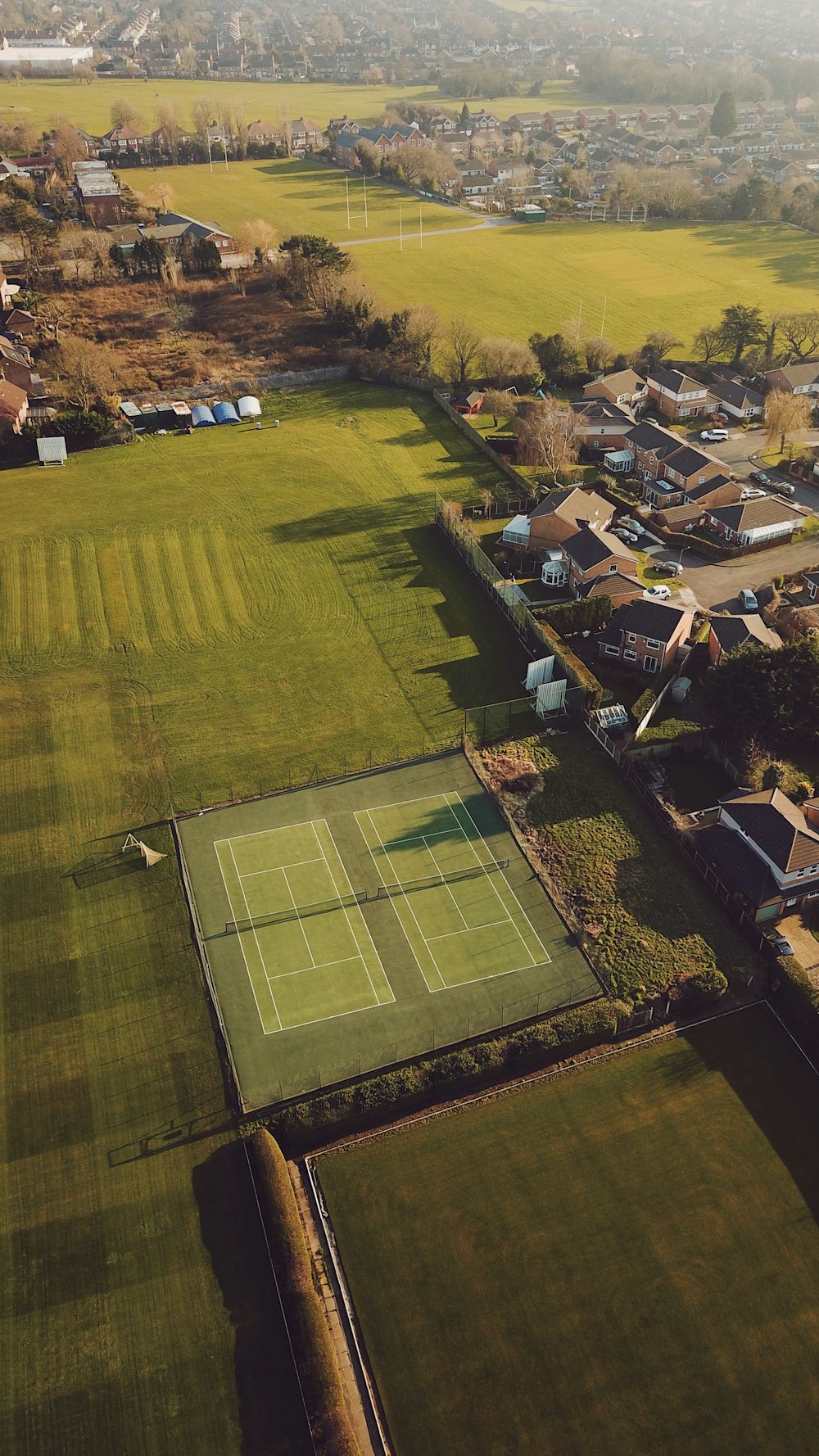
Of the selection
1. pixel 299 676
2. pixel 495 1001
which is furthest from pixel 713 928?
pixel 299 676

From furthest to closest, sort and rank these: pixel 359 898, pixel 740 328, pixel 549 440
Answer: pixel 740 328 → pixel 549 440 → pixel 359 898

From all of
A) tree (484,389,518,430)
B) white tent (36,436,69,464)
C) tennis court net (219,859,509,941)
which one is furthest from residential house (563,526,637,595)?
white tent (36,436,69,464)

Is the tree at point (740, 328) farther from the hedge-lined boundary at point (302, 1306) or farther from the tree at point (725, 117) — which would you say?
the tree at point (725, 117)

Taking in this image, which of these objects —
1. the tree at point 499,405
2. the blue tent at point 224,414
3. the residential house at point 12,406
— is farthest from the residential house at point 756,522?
the residential house at point 12,406

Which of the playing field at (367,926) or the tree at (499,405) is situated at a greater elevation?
the tree at (499,405)

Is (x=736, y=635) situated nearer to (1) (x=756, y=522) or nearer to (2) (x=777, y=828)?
(2) (x=777, y=828)

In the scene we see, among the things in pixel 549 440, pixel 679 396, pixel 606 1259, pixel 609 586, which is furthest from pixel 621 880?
pixel 679 396

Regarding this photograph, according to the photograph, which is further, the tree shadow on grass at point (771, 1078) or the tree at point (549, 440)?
the tree at point (549, 440)

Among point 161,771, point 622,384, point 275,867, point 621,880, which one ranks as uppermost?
point 622,384
